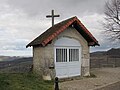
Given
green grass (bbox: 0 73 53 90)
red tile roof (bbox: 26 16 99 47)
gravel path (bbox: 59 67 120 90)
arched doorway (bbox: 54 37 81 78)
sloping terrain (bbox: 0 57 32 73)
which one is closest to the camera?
green grass (bbox: 0 73 53 90)

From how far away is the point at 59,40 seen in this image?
62.0 ft

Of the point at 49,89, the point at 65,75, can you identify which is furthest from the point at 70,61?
the point at 49,89

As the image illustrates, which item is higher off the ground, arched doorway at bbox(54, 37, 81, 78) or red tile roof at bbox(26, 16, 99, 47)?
red tile roof at bbox(26, 16, 99, 47)

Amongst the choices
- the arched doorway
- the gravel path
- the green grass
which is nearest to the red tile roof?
the arched doorway

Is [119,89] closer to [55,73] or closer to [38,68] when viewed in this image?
[55,73]

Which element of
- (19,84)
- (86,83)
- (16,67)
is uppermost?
(16,67)

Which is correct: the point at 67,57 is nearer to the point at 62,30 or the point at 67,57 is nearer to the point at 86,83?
the point at 62,30

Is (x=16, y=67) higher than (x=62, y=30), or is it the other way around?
(x=62, y=30)

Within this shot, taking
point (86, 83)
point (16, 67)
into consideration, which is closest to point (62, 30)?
point (86, 83)

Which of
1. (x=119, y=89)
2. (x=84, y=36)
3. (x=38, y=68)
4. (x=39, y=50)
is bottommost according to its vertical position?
(x=119, y=89)

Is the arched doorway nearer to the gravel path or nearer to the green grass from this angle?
the gravel path

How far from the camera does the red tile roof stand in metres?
17.8

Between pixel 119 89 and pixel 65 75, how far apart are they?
5.39 m

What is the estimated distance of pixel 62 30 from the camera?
1845 cm
